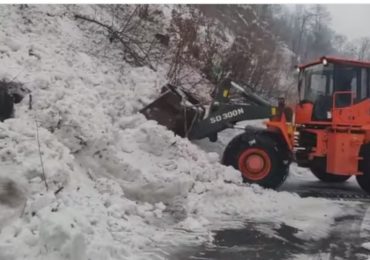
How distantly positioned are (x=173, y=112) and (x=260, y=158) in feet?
5.91

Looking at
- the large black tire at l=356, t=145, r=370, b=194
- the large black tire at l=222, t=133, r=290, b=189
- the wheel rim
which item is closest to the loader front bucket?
the large black tire at l=222, t=133, r=290, b=189

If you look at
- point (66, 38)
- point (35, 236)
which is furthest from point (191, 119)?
point (35, 236)

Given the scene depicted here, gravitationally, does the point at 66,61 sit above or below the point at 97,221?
above

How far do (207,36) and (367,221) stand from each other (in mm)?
10261

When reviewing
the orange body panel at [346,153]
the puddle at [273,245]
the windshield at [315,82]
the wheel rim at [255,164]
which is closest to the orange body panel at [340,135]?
the orange body panel at [346,153]

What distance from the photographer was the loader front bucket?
10.8 m

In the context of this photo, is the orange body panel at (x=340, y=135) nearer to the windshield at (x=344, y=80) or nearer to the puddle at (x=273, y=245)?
the windshield at (x=344, y=80)

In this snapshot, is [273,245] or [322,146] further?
[322,146]

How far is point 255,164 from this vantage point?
10.5 meters

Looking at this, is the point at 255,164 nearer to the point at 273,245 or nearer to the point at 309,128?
the point at 309,128

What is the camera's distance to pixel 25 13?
12.5m

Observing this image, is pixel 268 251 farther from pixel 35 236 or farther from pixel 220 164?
pixel 220 164

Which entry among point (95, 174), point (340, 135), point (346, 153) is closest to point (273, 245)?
point (95, 174)

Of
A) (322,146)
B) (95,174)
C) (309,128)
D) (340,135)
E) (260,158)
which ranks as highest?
(309,128)
